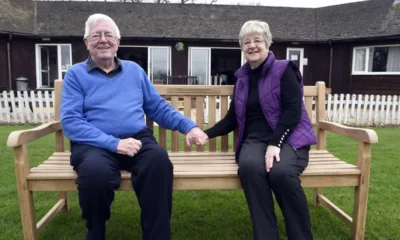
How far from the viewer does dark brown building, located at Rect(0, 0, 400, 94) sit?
14227 mm

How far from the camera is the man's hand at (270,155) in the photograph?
2360 mm

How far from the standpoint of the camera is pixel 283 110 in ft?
8.41

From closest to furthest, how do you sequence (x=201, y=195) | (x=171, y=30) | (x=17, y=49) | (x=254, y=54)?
1. (x=254, y=54)
2. (x=201, y=195)
3. (x=17, y=49)
4. (x=171, y=30)

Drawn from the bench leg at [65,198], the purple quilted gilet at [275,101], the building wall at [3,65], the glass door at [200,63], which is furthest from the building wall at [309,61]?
the purple quilted gilet at [275,101]

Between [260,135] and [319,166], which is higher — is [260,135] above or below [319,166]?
above

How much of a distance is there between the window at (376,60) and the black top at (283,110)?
13.7 m

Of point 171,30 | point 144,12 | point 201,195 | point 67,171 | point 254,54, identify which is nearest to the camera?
point 67,171

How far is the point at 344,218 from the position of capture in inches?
113

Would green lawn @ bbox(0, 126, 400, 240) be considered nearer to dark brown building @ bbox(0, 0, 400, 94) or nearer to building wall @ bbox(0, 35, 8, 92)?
building wall @ bbox(0, 35, 8, 92)

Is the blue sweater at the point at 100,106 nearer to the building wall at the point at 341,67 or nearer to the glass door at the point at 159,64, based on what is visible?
the glass door at the point at 159,64

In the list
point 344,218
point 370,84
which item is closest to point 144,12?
point 370,84

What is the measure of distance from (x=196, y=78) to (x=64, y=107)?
42.8 feet

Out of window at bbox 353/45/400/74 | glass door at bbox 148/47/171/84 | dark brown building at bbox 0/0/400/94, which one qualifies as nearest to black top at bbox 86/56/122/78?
dark brown building at bbox 0/0/400/94

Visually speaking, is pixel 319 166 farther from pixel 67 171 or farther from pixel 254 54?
pixel 67 171
